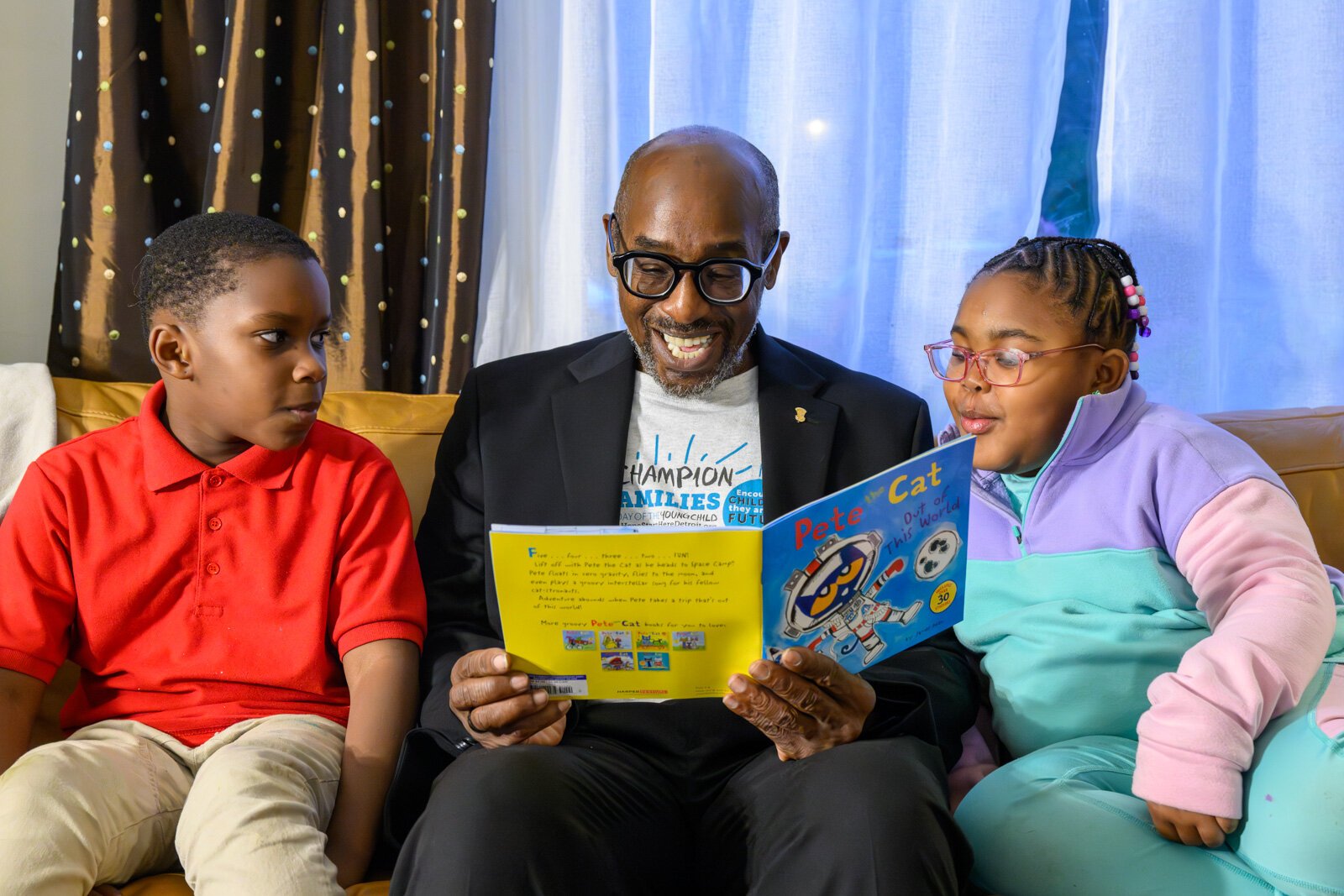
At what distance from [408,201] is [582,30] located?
537 millimetres

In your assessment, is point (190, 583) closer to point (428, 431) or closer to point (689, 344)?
point (428, 431)

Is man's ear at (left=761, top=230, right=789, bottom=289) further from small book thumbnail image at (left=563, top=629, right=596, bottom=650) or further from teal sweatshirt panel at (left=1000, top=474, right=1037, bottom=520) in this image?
small book thumbnail image at (left=563, top=629, right=596, bottom=650)

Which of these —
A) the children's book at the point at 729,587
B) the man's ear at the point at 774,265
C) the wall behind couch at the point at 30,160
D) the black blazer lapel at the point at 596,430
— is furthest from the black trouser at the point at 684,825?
the wall behind couch at the point at 30,160

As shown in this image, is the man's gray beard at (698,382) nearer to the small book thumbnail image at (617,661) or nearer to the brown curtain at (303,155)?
the small book thumbnail image at (617,661)

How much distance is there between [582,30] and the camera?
2.38 meters

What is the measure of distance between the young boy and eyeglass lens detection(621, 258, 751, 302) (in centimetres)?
49

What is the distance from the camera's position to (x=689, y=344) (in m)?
1.69

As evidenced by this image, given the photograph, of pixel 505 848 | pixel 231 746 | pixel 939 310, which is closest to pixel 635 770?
pixel 505 848

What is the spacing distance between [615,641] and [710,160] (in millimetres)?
780

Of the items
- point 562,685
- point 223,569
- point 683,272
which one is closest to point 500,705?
point 562,685

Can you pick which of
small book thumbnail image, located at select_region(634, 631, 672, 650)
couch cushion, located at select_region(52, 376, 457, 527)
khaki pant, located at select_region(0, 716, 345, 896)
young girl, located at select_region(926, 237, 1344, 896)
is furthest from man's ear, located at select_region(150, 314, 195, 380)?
young girl, located at select_region(926, 237, 1344, 896)

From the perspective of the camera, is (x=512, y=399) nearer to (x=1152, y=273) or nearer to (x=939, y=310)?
(x=939, y=310)

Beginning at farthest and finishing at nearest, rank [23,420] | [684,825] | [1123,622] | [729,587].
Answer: [23,420] → [1123,622] → [684,825] → [729,587]

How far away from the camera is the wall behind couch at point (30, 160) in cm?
244
